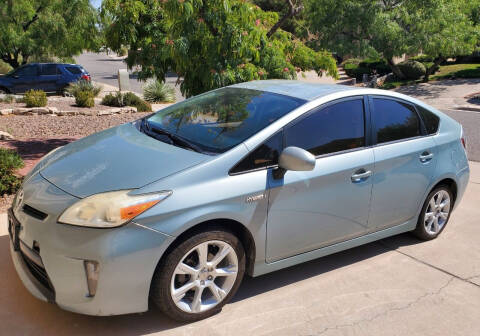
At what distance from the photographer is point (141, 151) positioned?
3.58m

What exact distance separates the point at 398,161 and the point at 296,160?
4.34ft

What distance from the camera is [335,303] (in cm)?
374

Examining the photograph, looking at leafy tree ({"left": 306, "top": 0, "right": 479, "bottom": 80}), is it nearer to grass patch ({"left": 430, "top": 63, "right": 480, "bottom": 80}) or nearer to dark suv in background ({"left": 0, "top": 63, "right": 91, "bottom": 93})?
grass patch ({"left": 430, "top": 63, "right": 480, "bottom": 80})

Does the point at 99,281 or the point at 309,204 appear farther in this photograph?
the point at 309,204

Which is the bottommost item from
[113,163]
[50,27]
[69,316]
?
[69,316]

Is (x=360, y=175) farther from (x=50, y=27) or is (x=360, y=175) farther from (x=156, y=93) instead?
(x=50, y=27)

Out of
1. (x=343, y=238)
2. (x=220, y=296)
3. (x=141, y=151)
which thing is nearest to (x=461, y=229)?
(x=343, y=238)

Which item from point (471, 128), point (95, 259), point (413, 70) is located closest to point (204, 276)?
point (95, 259)

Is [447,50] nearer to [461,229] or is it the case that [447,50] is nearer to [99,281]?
[461,229]

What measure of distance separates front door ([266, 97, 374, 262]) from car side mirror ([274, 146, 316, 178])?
0.55 ft

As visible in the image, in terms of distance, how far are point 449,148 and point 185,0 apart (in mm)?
3398

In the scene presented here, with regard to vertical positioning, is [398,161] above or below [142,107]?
above

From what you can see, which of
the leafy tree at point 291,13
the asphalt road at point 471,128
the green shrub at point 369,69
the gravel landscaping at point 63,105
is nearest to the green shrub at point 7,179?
the leafy tree at point 291,13

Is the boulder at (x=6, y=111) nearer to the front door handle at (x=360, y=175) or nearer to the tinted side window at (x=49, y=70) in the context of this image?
the tinted side window at (x=49, y=70)
